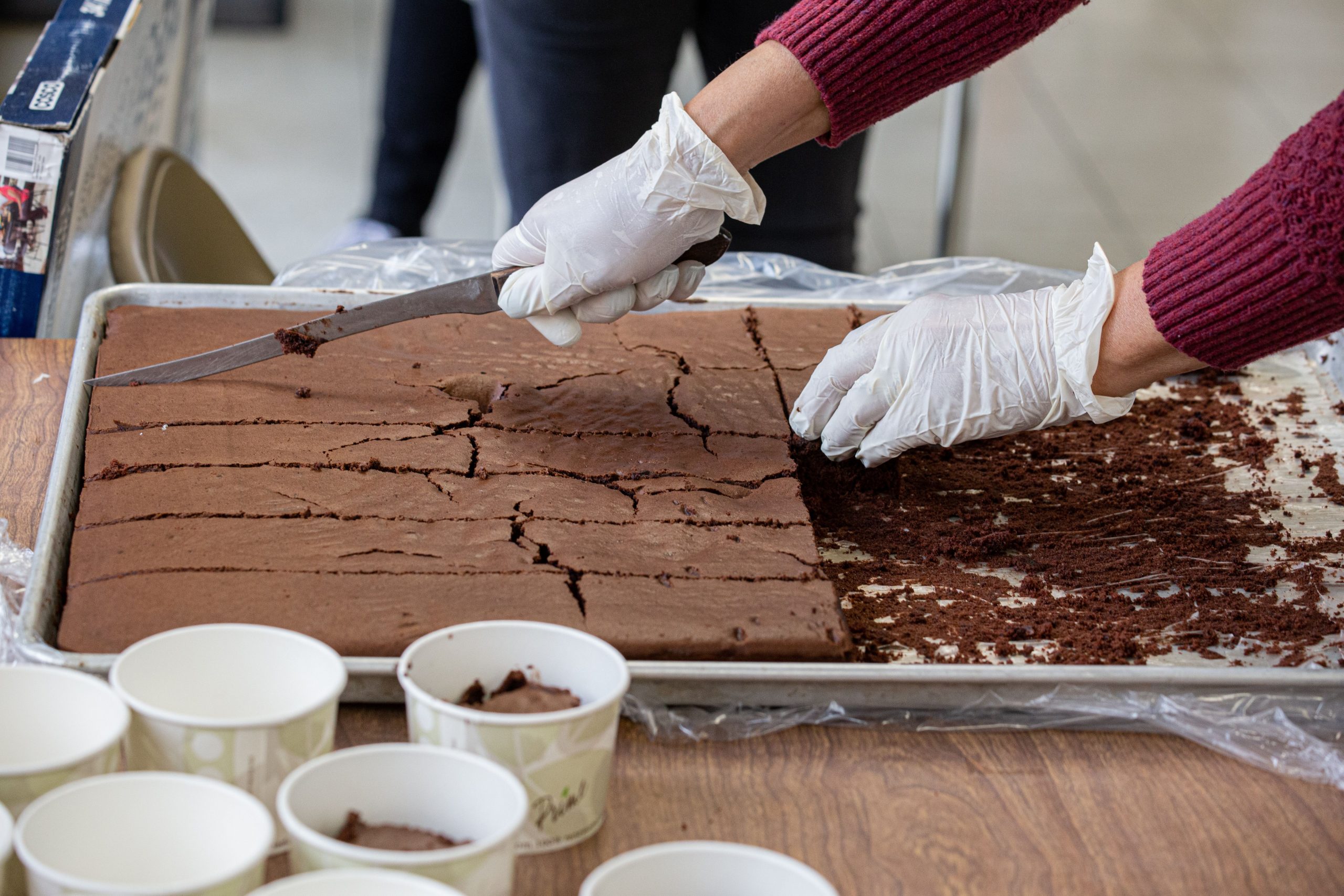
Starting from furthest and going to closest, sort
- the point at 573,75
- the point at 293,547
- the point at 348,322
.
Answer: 1. the point at 573,75
2. the point at 348,322
3. the point at 293,547

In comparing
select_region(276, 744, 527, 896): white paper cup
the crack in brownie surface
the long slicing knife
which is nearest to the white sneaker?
the crack in brownie surface

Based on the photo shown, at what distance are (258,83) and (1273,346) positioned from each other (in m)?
6.22

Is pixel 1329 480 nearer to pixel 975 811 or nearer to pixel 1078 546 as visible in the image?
pixel 1078 546

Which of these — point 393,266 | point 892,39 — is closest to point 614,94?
point 393,266

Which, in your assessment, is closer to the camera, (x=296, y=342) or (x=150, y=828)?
(x=150, y=828)

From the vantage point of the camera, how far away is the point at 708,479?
178 cm

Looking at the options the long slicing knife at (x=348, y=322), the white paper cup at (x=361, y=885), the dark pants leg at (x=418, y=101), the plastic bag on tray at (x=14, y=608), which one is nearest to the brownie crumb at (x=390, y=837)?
the white paper cup at (x=361, y=885)

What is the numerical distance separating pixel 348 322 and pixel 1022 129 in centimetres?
547

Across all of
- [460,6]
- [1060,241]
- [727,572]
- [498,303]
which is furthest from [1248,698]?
[1060,241]

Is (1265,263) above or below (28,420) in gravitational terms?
above

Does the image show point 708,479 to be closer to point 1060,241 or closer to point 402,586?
point 402,586

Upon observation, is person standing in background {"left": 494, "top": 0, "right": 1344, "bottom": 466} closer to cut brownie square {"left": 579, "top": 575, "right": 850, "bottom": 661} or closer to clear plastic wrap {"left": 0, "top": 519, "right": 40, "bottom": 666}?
cut brownie square {"left": 579, "top": 575, "right": 850, "bottom": 661}

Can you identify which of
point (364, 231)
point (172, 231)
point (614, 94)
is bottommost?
point (172, 231)

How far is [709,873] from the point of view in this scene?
0.97m
